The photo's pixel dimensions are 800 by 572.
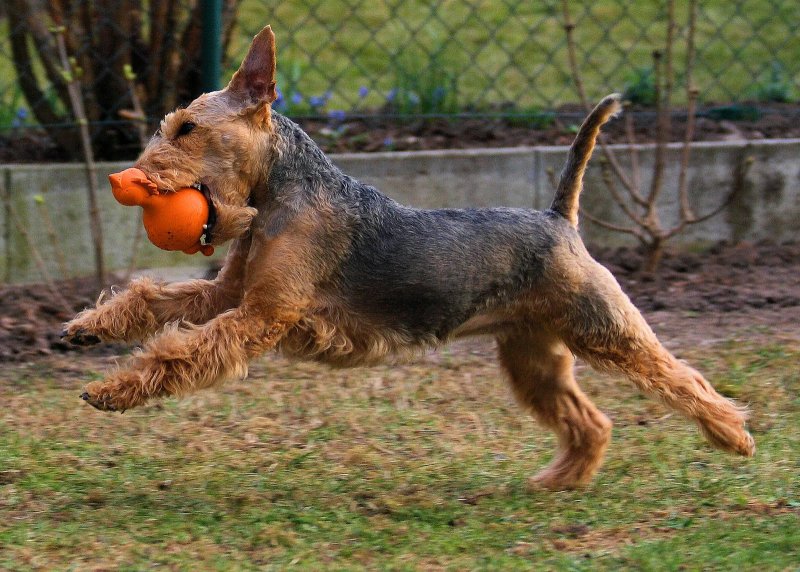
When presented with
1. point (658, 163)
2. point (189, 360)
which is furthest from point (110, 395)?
point (658, 163)

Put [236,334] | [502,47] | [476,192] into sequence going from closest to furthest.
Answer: [236,334] < [476,192] < [502,47]

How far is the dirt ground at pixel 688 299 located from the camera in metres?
5.60

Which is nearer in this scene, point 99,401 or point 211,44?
point 99,401

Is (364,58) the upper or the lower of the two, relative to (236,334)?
upper

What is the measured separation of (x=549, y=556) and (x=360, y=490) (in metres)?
0.85

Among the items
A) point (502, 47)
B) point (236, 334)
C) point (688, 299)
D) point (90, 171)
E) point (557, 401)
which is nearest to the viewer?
point (236, 334)

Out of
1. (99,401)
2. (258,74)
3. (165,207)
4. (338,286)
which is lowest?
(99,401)

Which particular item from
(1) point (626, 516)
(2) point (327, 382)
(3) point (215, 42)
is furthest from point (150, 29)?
(1) point (626, 516)

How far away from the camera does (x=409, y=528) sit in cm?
Answer: 371

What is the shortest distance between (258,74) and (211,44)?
291cm

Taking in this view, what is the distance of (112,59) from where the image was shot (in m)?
6.64

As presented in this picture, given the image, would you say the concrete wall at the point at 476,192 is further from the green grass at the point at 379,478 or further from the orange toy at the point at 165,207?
the orange toy at the point at 165,207

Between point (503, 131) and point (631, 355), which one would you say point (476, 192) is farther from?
point (631, 355)

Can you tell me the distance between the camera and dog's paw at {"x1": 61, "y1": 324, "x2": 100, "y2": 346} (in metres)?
3.79
